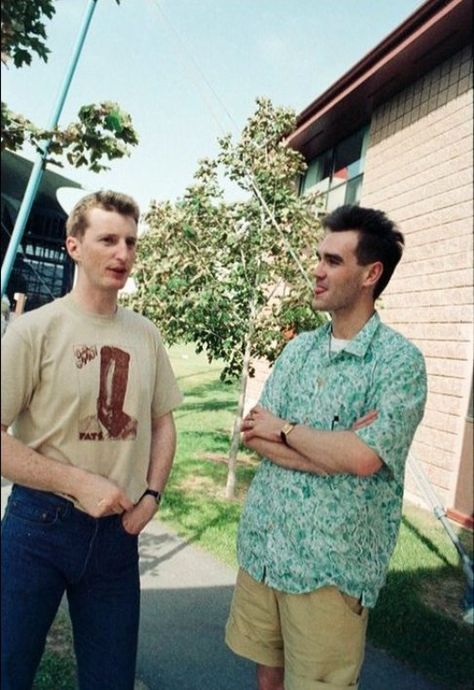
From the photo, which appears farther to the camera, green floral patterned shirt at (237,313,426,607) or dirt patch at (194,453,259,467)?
dirt patch at (194,453,259,467)

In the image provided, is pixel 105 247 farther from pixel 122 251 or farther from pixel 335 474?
pixel 335 474

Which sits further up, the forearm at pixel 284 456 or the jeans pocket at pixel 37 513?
the forearm at pixel 284 456

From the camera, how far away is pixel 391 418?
180 cm

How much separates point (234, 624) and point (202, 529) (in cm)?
287

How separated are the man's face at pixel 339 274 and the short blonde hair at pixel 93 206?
0.75 m

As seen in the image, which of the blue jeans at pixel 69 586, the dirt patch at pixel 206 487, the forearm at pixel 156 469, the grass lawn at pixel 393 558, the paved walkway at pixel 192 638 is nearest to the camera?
the blue jeans at pixel 69 586

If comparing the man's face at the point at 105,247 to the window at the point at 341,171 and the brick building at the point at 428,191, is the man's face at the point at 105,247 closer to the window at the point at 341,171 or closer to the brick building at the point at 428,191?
the brick building at the point at 428,191

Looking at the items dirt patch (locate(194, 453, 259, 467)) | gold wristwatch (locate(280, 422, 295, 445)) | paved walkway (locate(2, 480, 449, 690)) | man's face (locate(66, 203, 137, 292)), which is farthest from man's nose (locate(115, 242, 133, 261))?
dirt patch (locate(194, 453, 259, 467))

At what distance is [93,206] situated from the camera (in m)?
1.52

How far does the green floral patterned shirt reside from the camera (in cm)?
184

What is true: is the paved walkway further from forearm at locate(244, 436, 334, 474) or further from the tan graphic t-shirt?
the tan graphic t-shirt

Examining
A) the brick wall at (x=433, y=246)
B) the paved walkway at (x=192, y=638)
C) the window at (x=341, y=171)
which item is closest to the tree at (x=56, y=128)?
the paved walkway at (x=192, y=638)

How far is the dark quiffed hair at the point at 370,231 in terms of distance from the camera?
2004 mm

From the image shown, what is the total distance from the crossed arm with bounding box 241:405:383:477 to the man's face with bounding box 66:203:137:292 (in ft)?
2.55
